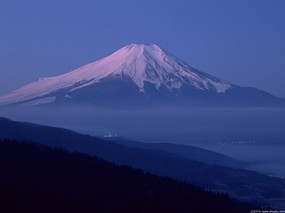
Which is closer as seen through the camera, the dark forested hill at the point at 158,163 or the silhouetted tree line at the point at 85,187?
the silhouetted tree line at the point at 85,187

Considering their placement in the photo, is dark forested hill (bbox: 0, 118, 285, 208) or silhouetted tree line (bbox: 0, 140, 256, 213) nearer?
silhouetted tree line (bbox: 0, 140, 256, 213)

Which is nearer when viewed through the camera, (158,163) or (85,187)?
(85,187)

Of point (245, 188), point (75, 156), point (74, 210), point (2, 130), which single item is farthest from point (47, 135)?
point (74, 210)

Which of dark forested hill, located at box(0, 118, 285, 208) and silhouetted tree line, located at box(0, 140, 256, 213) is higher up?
dark forested hill, located at box(0, 118, 285, 208)

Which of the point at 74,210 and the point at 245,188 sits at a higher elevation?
the point at 245,188

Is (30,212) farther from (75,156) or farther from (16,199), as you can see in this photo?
(75,156)

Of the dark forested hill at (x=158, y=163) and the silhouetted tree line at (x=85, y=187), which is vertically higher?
the dark forested hill at (x=158, y=163)

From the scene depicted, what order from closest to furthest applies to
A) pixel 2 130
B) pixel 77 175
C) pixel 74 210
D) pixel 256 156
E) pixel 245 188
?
1. pixel 74 210
2. pixel 77 175
3. pixel 245 188
4. pixel 2 130
5. pixel 256 156

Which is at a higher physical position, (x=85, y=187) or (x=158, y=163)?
(x=158, y=163)
